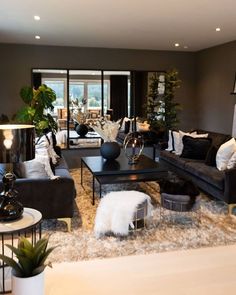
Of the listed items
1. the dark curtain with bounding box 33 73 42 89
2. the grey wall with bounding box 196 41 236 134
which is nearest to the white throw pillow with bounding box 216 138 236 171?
the grey wall with bounding box 196 41 236 134

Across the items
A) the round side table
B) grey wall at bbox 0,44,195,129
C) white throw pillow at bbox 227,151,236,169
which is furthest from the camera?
grey wall at bbox 0,44,195,129

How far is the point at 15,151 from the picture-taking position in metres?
2.34

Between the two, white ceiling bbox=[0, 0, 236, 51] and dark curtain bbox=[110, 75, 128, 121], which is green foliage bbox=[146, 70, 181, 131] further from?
white ceiling bbox=[0, 0, 236, 51]

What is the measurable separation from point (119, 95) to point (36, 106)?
2.09 m

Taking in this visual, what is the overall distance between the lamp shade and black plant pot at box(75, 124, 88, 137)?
16.2 feet

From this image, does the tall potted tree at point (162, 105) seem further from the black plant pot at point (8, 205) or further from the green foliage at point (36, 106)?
the black plant pot at point (8, 205)

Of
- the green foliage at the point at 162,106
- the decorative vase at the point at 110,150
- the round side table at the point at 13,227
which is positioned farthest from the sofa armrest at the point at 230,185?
the green foliage at the point at 162,106

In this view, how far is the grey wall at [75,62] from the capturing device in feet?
22.6

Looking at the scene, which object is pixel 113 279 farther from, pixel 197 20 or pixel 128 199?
pixel 197 20

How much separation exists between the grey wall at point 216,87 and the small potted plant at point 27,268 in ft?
18.7

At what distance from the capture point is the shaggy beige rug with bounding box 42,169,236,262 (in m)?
3.18

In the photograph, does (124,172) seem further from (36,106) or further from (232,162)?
(36,106)

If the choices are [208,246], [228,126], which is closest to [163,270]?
[208,246]

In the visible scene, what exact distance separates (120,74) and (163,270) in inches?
216
